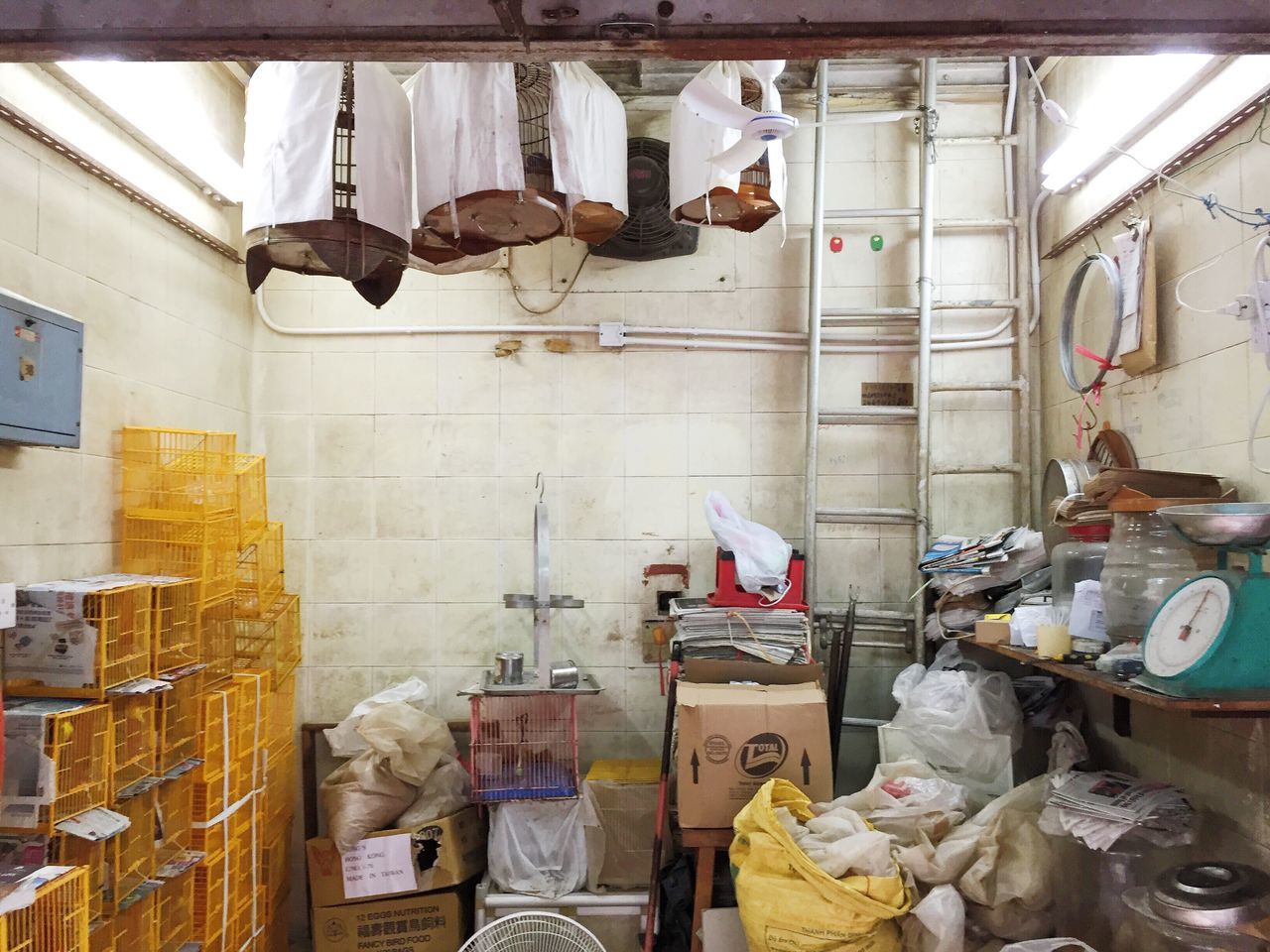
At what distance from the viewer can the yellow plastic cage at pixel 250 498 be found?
3.12 metres

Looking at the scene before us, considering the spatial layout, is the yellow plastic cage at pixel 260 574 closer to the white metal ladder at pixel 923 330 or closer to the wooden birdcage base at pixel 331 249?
the wooden birdcage base at pixel 331 249

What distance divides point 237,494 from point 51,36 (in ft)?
6.36

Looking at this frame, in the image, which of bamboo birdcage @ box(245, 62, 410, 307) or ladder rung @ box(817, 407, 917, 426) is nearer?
bamboo birdcage @ box(245, 62, 410, 307)

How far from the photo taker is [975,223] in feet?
12.3

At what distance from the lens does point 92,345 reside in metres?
2.83

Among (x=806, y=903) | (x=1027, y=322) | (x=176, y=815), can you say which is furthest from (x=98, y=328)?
(x=1027, y=322)

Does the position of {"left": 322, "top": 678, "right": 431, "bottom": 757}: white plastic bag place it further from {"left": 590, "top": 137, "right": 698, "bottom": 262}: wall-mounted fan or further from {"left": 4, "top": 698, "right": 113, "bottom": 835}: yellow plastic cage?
{"left": 590, "top": 137, "right": 698, "bottom": 262}: wall-mounted fan

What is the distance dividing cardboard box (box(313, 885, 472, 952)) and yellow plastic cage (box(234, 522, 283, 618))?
1.13 metres

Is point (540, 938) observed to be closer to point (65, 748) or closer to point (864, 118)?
point (65, 748)

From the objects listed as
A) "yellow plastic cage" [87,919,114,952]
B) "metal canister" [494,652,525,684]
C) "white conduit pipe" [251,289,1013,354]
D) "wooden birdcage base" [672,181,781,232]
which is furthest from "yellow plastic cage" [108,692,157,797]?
"wooden birdcage base" [672,181,781,232]

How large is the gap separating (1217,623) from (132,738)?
8.78ft

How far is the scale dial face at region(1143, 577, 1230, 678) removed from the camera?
1.86 m

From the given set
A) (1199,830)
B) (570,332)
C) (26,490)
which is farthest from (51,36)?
(1199,830)

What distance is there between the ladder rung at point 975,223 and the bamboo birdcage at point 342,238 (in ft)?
7.69
